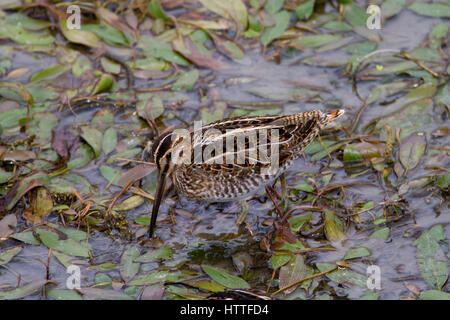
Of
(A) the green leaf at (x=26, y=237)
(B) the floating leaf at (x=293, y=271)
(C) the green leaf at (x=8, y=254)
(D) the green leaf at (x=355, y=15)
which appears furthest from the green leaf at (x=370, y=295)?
(D) the green leaf at (x=355, y=15)

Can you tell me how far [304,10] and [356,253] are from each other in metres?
3.50

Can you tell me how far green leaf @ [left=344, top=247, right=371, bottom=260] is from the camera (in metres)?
5.10

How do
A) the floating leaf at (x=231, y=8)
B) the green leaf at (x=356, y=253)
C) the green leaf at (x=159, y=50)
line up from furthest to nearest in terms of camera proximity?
1. the floating leaf at (x=231, y=8)
2. the green leaf at (x=159, y=50)
3. the green leaf at (x=356, y=253)

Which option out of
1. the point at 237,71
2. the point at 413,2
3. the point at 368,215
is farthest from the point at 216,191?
the point at 413,2

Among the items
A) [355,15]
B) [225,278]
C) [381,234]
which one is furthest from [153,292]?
[355,15]

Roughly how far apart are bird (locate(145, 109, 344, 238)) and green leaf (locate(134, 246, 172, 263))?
182mm

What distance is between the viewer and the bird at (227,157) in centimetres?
534

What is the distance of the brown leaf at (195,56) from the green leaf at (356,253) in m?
2.81

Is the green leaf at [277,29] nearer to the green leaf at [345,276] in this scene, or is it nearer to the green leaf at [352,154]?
the green leaf at [352,154]

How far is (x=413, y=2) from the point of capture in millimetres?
7719

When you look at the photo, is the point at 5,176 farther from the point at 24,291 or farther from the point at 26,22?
the point at 26,22

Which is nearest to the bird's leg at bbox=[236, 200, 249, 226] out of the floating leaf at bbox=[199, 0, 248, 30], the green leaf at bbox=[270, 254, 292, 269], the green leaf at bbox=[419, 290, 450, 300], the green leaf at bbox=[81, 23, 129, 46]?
the green leaf at bbox=[270, 254, 292, 269]
